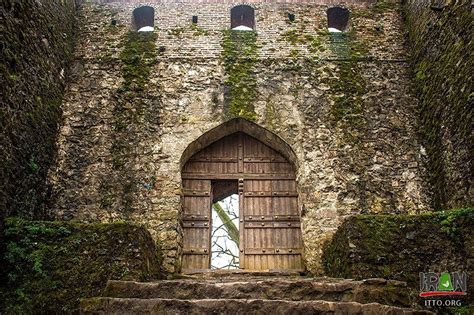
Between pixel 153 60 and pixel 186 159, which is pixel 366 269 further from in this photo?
pixel 153 60

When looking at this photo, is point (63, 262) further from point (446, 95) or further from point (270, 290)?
point (446, 95)

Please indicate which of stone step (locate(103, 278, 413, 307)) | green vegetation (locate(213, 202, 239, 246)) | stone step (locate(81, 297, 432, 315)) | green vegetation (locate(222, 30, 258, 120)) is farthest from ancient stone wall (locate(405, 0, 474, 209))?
green vegetation (locate(213, 202, 239, 246))

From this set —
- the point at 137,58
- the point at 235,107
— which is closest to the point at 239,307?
the point at 235,107

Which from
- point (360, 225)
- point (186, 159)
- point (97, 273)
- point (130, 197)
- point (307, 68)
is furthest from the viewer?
point (307, 68)

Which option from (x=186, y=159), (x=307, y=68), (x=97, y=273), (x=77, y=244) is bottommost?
(x=97, y=273)

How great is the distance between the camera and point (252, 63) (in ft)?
25.2

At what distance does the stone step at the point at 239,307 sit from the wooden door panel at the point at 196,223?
2.79 m

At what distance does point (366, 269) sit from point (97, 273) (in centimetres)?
285

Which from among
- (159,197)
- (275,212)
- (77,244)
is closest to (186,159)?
(159,197)

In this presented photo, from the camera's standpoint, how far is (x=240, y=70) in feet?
25.0

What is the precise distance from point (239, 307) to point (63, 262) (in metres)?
2.29

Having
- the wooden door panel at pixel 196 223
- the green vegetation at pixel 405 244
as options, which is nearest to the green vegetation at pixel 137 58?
the wooden door panel at pixel 196 223

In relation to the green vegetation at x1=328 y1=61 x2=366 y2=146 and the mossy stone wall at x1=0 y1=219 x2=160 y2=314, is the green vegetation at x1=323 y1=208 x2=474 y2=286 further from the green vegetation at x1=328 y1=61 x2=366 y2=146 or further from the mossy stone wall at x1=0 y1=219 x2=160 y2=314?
the mossy stone wall at x1=0 y1=219 x2=160 y2=314

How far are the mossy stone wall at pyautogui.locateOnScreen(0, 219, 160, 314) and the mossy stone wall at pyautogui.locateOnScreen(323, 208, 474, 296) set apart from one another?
2.35m
